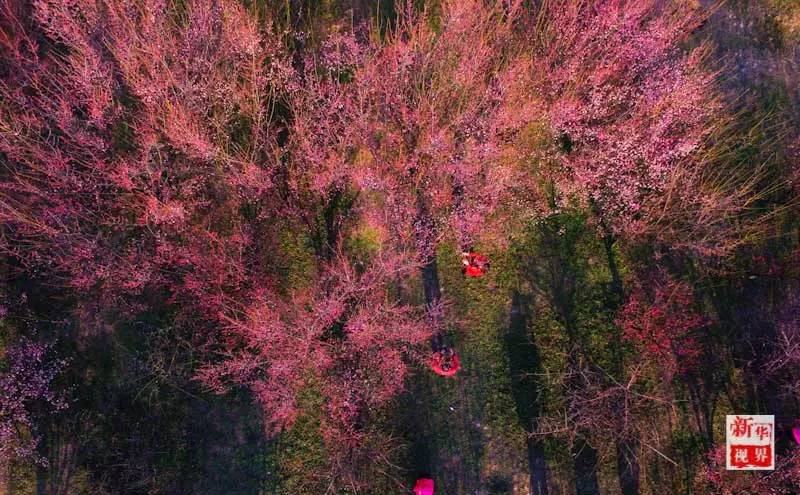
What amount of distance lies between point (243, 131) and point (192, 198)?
1914 millimetres

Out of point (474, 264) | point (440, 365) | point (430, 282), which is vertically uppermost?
point (474, 264)

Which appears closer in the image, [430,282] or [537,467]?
[537,467]

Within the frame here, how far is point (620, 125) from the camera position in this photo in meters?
10.6

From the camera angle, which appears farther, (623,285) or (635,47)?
(623,285)

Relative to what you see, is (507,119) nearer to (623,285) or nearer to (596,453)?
(623,285)

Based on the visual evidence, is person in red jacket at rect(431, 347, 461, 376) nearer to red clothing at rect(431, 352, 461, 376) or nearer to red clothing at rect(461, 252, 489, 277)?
red clothing at rect(431, 352, 461, 376)

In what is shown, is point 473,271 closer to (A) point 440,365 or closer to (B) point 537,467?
(A) point 440,365

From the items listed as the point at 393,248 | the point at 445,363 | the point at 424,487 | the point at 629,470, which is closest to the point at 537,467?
the point at 629,470

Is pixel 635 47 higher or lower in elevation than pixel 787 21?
lower

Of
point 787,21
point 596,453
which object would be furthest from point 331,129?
point 787,21

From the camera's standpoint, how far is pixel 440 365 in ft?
36.4

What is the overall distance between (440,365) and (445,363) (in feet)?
0.43

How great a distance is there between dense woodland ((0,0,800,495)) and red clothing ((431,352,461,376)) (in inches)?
9.4

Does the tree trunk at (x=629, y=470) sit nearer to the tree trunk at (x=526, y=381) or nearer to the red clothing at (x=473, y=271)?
the tree trunk at (x=526, y=381)
